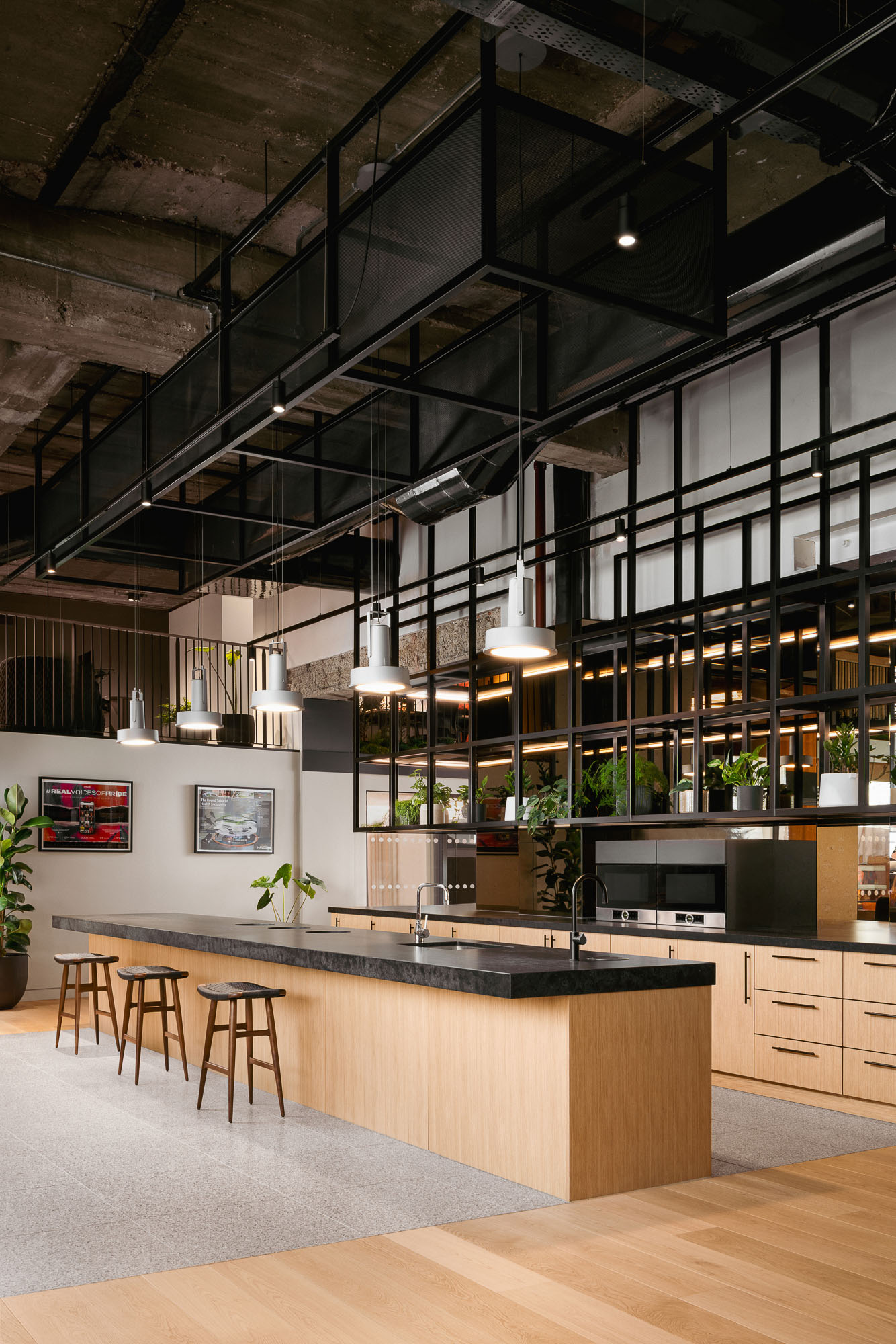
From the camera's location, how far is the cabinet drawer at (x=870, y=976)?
5.54 meters

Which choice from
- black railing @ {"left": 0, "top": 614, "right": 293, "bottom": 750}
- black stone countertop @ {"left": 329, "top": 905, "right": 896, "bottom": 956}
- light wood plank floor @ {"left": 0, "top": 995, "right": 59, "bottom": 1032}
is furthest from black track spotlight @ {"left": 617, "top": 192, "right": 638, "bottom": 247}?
light wood plank floor @ {"left": 0, "top": 995, "right": 59, "bottom": 1032}

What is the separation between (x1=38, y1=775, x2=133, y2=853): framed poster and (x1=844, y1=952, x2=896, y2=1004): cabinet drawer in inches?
310

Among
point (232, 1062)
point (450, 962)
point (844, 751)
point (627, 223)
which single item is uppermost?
point (627, 223)

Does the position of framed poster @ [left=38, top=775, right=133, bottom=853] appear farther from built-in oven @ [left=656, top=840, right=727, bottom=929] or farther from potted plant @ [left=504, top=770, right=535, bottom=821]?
built-in oven @ [left=656, top=840, right=727, bottom=929]

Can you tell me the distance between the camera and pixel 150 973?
6.85 metres

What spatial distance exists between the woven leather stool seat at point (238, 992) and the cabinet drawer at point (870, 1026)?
9.10ft

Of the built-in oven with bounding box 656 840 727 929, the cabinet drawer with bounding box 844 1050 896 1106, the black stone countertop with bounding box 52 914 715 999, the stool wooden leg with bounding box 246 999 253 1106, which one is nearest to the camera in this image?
the black stone countertop with bounding box 52 914 715 999

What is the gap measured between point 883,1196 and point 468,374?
12.2 feet

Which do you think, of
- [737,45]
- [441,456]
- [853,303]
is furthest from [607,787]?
[737,45]

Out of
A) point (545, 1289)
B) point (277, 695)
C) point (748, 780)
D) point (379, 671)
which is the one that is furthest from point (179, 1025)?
point (545, 1289)

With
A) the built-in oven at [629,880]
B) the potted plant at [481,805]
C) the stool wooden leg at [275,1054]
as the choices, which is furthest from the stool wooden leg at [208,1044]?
the potted plant at [481,805]

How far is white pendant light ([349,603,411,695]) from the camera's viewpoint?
557 centimetres

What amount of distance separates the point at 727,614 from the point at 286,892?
756 centimetres

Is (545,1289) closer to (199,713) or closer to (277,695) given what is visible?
(277,695)
